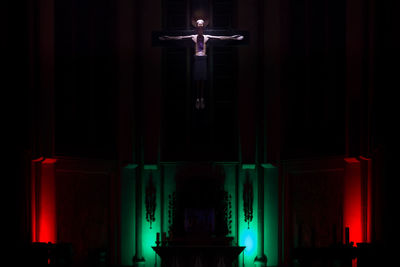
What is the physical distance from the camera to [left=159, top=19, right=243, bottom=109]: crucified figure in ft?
30.4

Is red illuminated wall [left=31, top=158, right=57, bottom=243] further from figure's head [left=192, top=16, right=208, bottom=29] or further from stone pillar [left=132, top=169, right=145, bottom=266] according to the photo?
figure's head [left=192, top=16, right=208, bottom=29]

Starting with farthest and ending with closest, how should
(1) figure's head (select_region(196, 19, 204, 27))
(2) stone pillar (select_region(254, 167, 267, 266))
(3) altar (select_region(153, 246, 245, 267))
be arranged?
(2) stone pillar (select_region(254, 167, 267, 266)) → (1) figure's head (select_region(196, 19, 204, 27)) → (3) altar (select_region(153, 246, 245, 267))

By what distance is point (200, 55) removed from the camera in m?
9.34

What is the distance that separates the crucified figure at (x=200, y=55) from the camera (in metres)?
9.26

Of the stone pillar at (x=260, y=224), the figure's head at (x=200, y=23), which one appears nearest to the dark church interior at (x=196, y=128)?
the stone pillar at (x=260, y=224)

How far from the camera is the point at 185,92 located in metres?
10.7

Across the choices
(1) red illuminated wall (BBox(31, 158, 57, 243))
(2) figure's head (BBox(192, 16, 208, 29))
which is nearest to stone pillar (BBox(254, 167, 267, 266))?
(2) figure's head (BBox(192, 16, 208, 29))

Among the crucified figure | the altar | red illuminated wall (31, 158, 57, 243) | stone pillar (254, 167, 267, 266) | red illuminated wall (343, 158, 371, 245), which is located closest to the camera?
red illuminated wall (343, 158, 371, 245)

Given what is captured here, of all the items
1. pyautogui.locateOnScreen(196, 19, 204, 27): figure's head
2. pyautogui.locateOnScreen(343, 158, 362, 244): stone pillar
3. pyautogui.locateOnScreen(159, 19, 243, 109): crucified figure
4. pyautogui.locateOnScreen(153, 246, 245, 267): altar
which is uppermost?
pyautogui.locateOnScreen(196, 19, 204, 27): figure's head

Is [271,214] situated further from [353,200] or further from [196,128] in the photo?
[353,200]

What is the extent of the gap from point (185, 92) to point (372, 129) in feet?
13.5

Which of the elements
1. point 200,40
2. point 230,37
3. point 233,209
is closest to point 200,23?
point 200,40

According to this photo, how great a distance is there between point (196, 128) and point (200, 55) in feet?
5.46

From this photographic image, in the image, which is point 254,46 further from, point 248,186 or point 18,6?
point 18,6
